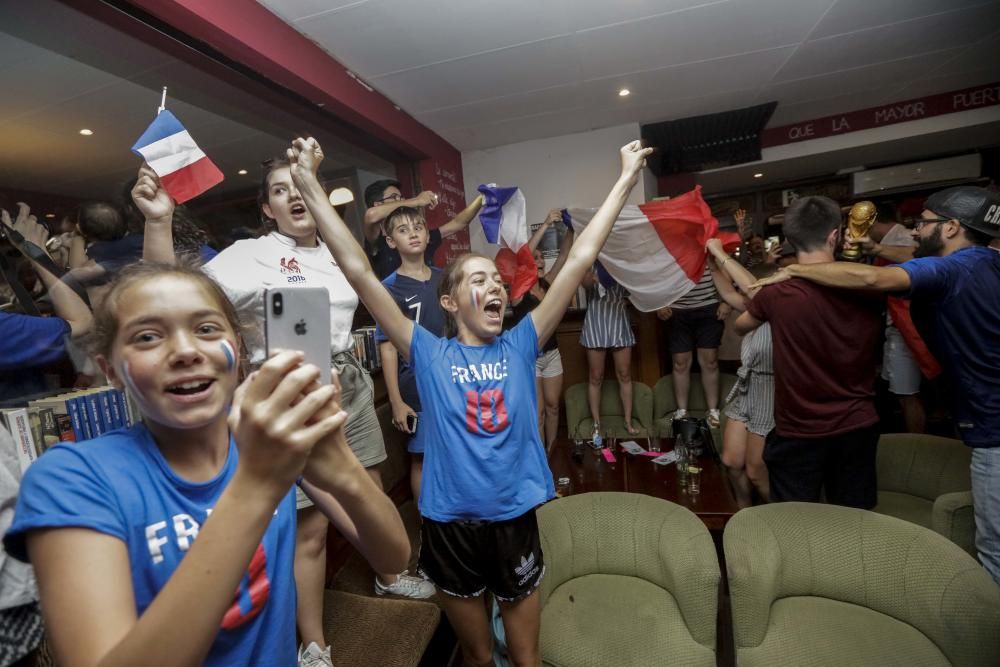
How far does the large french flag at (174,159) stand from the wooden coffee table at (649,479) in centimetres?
245

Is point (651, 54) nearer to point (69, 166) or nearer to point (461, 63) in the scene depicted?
point (461, 63)

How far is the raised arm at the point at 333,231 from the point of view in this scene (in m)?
1.27

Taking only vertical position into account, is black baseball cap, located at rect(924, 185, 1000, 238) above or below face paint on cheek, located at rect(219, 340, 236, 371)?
above

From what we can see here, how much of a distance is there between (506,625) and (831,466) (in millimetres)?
Answer: 1655

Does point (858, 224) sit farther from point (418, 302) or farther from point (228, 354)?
point (228, 354)

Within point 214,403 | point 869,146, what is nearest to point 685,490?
point 214,403

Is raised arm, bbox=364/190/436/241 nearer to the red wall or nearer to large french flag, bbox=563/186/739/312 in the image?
the red wall

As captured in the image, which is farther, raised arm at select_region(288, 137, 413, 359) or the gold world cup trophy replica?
the gold world cup trophy replica

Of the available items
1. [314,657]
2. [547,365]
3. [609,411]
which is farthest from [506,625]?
[609,411]

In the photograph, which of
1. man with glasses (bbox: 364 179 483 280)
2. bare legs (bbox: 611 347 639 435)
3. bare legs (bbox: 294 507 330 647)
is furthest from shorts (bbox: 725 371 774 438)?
bare legs (bbox: 294 507 330 647)

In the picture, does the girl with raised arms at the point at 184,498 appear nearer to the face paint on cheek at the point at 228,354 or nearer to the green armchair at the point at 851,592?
the face paint on cheek at the point at 228,354

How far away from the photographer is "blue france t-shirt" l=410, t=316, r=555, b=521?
1422 mm

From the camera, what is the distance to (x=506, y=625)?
151 centimetres

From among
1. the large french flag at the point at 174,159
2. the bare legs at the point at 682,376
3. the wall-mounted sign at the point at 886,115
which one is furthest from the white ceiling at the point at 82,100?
the wall-mounted sign at the point at 886,115
